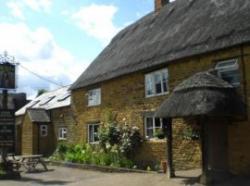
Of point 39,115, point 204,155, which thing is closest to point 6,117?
point 204,155

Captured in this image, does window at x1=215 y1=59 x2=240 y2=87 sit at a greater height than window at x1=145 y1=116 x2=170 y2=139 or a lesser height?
greater

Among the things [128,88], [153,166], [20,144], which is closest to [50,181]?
[153,166]

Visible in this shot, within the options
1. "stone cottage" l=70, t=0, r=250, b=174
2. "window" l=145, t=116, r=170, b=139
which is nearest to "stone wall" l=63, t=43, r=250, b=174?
"stone cottage" l=70, t=0, r=250, b=174

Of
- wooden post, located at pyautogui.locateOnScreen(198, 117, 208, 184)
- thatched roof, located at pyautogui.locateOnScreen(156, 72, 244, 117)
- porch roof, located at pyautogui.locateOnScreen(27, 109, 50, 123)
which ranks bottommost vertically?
wooden post, located at pyautogui.locateOnScreen(198, 117, 208, 184)

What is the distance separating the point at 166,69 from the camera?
75.1 ft

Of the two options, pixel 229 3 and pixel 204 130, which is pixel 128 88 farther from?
pixel 204 130

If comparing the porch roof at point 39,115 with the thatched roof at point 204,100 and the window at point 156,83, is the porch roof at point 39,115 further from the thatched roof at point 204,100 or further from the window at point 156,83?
the thatched roof at point 204,100

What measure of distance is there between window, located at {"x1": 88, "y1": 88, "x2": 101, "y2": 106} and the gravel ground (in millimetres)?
6045

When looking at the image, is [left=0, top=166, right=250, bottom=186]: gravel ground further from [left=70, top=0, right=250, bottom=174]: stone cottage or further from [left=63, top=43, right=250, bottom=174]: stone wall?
[left=70, top=0, right=250, bottom=174]: stone cottage

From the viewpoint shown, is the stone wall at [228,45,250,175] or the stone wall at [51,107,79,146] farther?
the stone wall at [51,107,79,146]

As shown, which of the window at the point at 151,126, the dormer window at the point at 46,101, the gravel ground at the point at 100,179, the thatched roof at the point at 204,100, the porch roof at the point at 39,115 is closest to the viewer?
the thatched roof at the point at 204,100

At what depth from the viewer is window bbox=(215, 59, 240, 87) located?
18.8 metres

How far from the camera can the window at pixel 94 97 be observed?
29.8 meters

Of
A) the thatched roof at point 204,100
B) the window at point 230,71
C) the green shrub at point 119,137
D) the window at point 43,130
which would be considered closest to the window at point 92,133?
the green shrub at point 119,137
